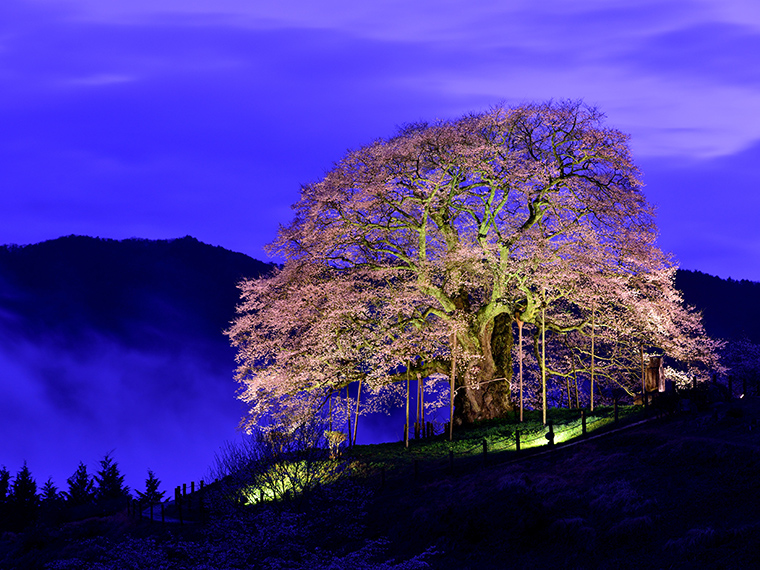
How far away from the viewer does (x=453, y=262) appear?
28.8 meters

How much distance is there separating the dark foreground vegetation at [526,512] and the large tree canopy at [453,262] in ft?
20.0

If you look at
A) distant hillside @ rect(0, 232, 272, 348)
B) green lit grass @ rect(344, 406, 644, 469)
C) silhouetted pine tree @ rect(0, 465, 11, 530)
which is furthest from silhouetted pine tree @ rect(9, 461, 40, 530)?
distant hillside @ rect(0, 232, 272, 348)

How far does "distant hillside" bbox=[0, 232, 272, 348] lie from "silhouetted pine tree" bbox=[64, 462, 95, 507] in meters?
77.0

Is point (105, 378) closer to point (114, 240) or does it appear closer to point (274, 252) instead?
point (114, 240)

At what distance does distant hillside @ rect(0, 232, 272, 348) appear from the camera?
130125 millimetres

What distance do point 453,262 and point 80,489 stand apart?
35218 millimetres

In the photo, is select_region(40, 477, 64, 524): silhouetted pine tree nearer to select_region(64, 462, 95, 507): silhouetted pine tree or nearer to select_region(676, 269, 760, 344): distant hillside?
select_region(64, 462, 95, 507): silhouetted pine tree

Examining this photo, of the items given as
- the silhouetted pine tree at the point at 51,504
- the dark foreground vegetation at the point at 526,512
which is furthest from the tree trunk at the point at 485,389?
the silhouetted pine tree at the point at 51,504

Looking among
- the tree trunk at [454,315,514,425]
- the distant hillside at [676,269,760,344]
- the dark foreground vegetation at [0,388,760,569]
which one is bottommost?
the dark foreground vegetation at [0,388,760,569]

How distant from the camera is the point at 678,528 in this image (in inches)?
531

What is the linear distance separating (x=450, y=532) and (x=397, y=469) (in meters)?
8.12

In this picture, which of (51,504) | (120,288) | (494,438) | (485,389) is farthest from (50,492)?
(120,288)

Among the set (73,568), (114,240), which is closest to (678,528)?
(73,568)

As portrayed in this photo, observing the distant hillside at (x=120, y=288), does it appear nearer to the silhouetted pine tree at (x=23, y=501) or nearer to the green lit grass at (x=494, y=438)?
the silhouetted pine tree at (x=23, y=501)
